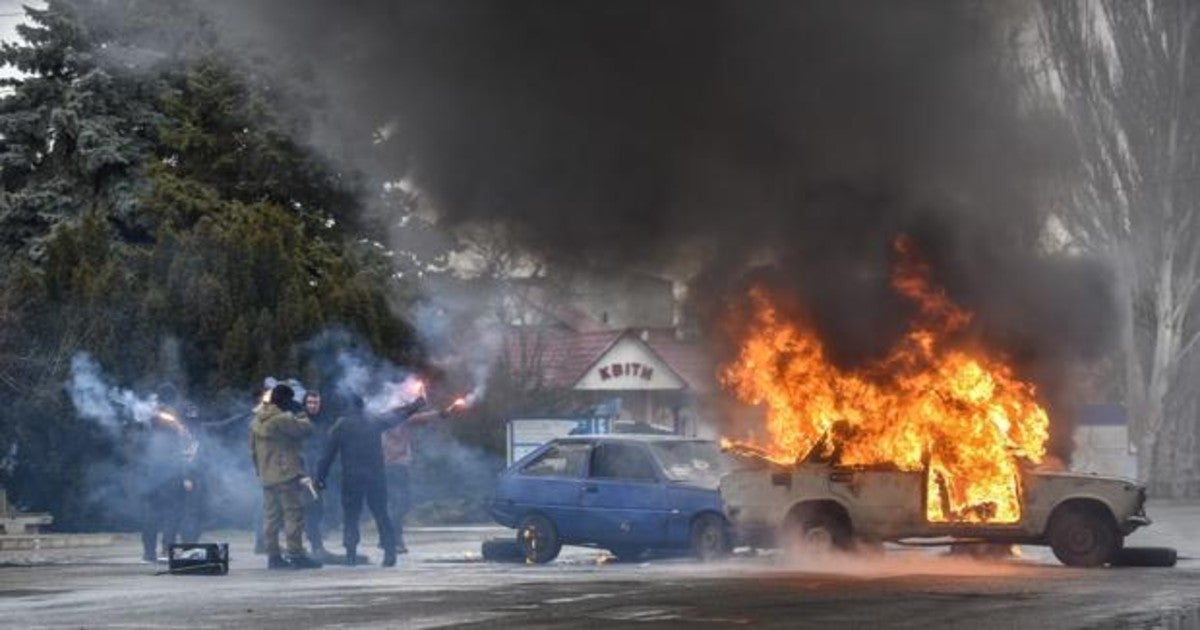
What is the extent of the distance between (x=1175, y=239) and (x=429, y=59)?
3482cm

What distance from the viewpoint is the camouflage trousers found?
74.9 ft

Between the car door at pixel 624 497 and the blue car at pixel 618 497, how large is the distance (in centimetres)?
1

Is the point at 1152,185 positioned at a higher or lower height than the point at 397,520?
higher

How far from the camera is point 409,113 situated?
19297mm

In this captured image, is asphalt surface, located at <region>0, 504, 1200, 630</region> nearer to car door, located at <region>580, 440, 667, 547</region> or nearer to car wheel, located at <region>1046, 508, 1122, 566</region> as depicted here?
car wheel, located at <region>1046, 508, 1122, 566</region>

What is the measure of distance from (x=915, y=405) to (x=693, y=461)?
2784 mm

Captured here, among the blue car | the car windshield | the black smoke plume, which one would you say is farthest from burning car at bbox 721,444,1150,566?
the black smoke plume

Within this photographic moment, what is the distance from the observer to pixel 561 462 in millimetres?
24391

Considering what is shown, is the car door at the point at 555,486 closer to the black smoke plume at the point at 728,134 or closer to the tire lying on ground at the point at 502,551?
the tire lying on ground at the point at 502,551

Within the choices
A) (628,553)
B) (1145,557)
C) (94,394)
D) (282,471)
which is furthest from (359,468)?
(1145,557)

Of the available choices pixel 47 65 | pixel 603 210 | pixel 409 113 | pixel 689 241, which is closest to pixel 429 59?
pixel 409 113

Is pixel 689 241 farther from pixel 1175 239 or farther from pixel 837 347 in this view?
pixel 1175 239

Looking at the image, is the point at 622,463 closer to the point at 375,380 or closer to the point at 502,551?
the point at 502,551

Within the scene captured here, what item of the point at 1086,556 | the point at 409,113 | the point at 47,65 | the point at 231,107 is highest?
the point at 47,65
